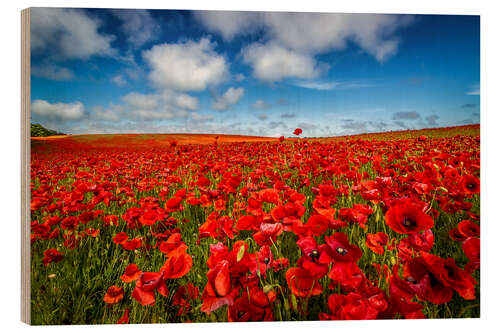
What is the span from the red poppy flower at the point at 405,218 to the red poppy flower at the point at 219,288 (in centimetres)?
76

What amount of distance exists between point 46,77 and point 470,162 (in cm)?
334

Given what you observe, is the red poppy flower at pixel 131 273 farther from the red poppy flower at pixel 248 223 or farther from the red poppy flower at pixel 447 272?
the red poppy flower at pixel 447 272

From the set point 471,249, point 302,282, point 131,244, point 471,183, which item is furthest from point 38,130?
point 471,183

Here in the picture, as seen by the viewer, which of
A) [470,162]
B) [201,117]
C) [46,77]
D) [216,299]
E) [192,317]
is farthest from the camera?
[201,117]

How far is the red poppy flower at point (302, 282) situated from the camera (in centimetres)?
104

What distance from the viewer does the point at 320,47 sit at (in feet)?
6.39

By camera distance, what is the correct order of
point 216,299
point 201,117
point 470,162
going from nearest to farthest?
point 216,299 → point 470,162 → point 201,117

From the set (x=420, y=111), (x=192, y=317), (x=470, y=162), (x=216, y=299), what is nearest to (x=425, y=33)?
(x=420, y=111)

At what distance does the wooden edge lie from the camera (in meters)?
1.65

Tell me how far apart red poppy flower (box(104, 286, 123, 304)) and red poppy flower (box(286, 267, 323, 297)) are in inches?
40.6

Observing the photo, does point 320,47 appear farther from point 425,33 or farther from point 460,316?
point 460,316

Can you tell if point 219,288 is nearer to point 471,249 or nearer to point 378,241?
point 378,241

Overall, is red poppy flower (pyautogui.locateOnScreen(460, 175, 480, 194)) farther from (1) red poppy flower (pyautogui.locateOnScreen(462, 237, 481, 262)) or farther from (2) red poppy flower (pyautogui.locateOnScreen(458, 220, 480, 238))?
(1) red poppy flower (pyautogui.locateOnScreen(462, 237, 481, 262))
